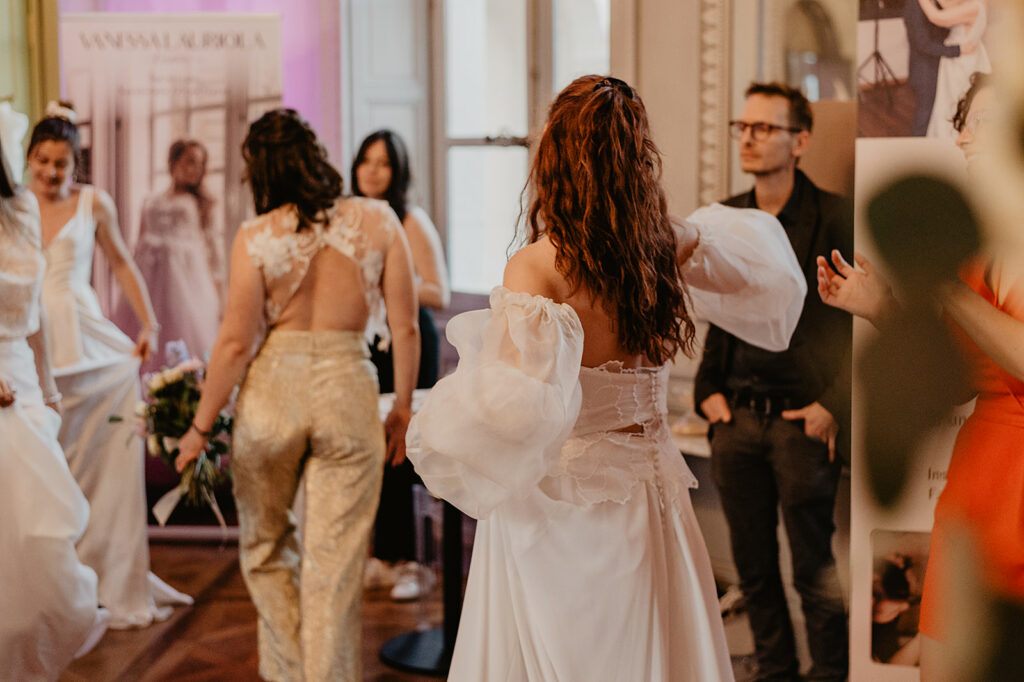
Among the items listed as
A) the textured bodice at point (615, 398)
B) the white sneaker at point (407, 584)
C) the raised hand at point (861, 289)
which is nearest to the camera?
the textured bodice at point (615, 398)

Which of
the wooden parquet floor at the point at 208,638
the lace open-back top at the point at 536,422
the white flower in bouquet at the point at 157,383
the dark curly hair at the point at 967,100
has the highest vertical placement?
the dark curly hair at the point at 967,100

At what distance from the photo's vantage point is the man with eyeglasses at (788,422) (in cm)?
323

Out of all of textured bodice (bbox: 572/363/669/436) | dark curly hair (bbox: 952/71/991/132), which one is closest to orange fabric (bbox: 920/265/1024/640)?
dark curly hair (bbox: 952/71/991/132)

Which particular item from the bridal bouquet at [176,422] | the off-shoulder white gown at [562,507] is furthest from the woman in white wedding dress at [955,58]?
the bridal bouquet at [176,422]

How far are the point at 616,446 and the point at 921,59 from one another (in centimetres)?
105

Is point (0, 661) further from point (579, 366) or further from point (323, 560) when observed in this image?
point (579, 366)

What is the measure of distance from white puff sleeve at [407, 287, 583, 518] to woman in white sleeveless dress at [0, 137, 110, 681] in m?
1.52

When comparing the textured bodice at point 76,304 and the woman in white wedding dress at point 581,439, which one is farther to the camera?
the textured bodice at point 76,304

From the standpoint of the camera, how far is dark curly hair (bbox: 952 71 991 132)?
235cm

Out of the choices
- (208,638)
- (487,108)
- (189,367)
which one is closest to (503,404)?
(189,367)

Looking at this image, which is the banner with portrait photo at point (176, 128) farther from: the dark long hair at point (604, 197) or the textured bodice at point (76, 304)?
the dark long hair at point (604, 197)

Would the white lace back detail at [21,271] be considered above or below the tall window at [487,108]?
below

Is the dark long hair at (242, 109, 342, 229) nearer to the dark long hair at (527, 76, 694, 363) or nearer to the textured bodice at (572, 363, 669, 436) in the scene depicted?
the dark long hair at (527, 76, 694, 363)

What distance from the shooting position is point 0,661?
10.2 ft
